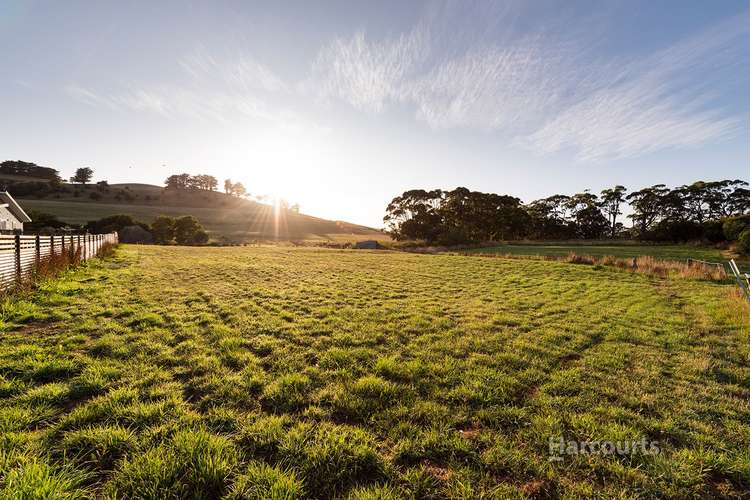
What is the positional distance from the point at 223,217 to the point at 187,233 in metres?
53.4

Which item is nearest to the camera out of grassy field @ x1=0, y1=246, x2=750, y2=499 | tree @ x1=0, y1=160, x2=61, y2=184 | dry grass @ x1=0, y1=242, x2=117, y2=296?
grassy field @ x1=0, y1=246, x2=750, y2=499

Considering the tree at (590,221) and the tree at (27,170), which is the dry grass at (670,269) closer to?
the tree at (590,221)

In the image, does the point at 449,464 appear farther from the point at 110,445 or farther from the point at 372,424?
the point at 110,445

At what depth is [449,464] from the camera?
324cm

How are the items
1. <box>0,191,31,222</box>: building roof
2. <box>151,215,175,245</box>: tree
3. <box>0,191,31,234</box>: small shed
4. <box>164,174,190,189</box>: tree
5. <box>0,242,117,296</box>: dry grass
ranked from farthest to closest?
<box>164,174,190,189</box>: tree, <box>151,215,175,245</box>: tree, <box>0,191,31,222</box>: building roof, <box>0,191,31,234</box>: small shed, <box>0,242,117,296</box>: dry grass

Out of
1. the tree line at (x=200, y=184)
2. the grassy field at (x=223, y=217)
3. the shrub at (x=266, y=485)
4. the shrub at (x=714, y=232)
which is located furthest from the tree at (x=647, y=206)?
the tree line at (x=200, y=184)

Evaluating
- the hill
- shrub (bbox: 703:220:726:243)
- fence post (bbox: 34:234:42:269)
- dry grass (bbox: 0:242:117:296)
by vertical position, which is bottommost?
dry grass (bbox: 0:242:117:296)

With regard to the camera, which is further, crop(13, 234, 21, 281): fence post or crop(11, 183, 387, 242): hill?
crop(11, 183, 387, 242): hill

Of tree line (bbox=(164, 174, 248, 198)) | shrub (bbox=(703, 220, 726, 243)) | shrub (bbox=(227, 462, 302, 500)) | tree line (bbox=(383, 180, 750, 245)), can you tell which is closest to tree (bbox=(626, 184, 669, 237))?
tree line (bbox=(383, 180, 750, 245))

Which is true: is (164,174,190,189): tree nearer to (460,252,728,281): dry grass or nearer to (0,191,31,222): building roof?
(0,191,31,222): building roof

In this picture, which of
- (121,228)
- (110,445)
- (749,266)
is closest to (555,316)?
(110,445)

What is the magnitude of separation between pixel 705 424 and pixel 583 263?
26.4 metres

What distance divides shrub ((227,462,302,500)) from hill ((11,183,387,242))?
256ft

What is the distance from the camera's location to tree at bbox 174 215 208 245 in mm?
59000
